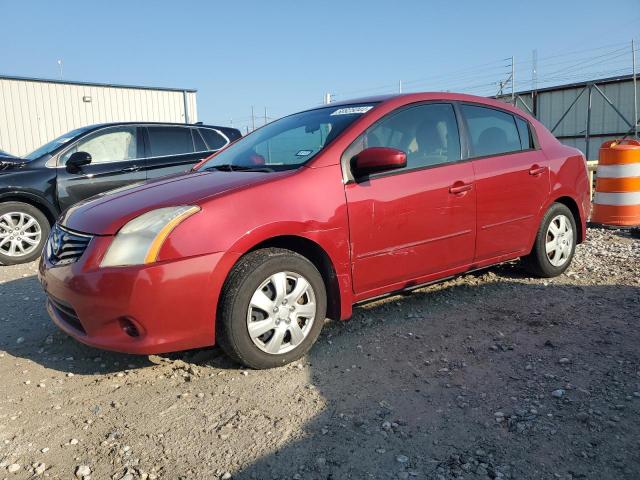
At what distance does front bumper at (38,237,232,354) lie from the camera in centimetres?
270

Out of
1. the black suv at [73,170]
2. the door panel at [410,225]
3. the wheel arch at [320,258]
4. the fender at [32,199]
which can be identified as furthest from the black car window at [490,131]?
the fender at [32,199]

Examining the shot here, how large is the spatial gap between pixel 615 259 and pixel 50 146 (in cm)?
681

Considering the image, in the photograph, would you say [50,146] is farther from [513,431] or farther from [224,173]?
[513,431]

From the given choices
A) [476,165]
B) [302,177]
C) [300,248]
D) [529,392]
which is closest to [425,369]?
[529,392]

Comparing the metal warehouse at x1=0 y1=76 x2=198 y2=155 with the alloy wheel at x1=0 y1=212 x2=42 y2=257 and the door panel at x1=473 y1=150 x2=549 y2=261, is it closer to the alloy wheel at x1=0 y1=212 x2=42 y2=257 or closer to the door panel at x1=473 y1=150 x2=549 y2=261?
the alloy wheel at x1=0 y1=212 x2=42 y2=257

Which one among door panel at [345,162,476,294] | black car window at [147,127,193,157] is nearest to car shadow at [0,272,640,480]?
door panel at [345,162,476,294]

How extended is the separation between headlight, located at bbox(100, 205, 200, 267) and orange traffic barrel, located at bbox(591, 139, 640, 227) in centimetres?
601

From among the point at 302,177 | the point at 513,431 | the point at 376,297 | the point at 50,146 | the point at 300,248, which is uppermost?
the point at 50,146

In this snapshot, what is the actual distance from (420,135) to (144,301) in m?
2.25

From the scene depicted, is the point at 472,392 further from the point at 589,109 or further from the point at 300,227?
the point at 589,109

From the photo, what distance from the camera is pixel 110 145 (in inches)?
267

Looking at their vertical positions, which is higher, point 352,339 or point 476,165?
point 476,165

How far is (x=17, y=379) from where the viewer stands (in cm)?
307

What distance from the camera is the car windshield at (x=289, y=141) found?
11.4 feet
